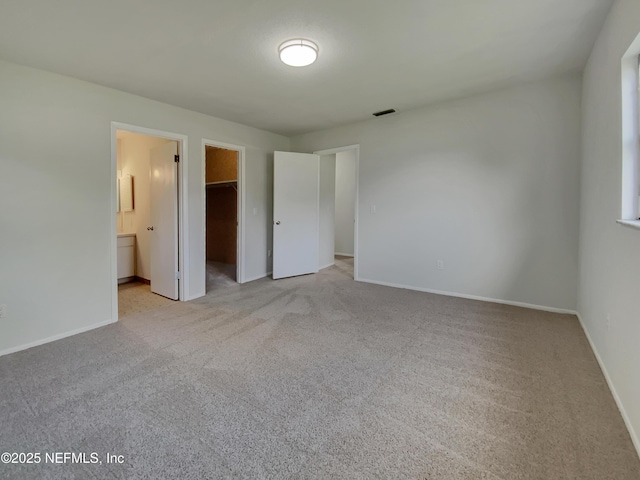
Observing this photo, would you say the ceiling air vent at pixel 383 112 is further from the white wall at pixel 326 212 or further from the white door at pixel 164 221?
the white door at pixel 164 221

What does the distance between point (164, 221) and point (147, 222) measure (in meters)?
0.89

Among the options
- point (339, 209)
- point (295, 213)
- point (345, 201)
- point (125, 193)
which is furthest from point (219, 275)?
point (345, 201)

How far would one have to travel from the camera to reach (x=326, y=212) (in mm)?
5852

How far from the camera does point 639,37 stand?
1.57 m

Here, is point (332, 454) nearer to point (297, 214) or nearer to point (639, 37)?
point (639, 37)

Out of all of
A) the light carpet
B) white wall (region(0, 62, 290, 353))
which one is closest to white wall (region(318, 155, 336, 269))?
the light carpet

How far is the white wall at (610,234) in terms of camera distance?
155 centimetres

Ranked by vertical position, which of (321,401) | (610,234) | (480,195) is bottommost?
(321,401)

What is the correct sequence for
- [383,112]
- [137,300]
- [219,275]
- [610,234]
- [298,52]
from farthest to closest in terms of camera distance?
[219,275]
[383,112]
[137,300]
[298,52]
[610,234]

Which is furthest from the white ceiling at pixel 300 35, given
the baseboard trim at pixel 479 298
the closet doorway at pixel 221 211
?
the baseboard trim at pixel 479 298

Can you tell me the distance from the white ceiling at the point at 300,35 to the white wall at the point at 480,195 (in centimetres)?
43

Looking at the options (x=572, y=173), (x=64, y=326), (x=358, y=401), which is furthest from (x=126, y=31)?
(x=572, y=173)

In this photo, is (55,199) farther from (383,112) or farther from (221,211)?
(383,112)

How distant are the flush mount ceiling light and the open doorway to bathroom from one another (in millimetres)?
1993
